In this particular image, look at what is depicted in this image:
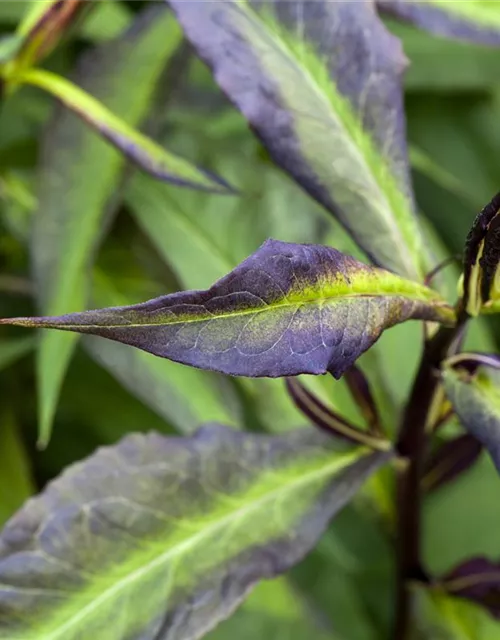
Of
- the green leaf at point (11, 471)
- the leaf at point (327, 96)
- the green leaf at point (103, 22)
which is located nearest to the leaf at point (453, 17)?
the leaf at point (327, 96)

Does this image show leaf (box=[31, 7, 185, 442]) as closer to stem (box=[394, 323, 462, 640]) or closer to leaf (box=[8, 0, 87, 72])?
leaf (box=[8, 0, 87, 72])

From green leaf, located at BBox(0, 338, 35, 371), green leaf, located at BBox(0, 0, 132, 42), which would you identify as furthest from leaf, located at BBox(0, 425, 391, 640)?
green leaf, located at BBox(0, 0, 132, 42)

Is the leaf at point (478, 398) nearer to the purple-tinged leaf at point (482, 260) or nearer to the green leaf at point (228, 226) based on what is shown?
the purple-tinged leaf at point (482, 260)

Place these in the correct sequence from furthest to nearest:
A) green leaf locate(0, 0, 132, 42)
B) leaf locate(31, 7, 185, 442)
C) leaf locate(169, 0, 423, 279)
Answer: green leaf locate(0, 0, 132, 42), leaf locate(31, 7, 185, 442), leaf locate(169, 0, 423, 279)

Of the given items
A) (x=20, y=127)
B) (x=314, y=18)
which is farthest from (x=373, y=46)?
(x=20, y=127)

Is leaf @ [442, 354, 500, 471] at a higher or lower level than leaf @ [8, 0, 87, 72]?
lower

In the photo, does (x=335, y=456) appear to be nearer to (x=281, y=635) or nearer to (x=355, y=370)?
(x=355, y=370)
